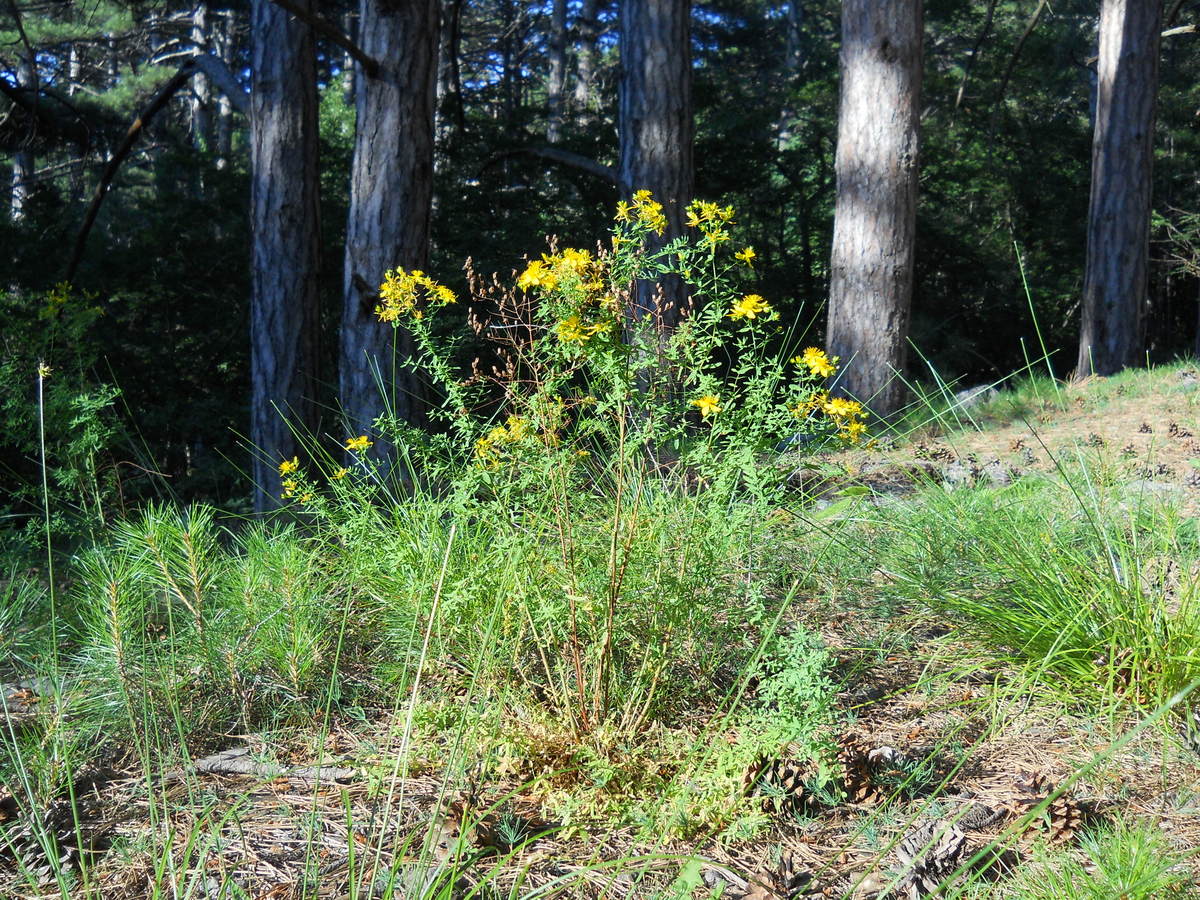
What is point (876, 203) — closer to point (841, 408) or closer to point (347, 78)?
point (841, 408)

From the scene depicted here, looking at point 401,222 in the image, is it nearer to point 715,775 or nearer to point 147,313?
point 715,775

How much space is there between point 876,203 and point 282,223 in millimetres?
3958

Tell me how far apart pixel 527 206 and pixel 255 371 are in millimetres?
4803

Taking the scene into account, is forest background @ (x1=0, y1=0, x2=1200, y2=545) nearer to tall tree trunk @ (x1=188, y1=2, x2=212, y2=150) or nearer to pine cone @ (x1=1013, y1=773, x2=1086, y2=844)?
tall tree trunk @ (x1=188, y1=2, x2=212, y2=150)

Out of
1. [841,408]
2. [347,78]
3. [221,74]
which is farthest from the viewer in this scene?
[347,78]

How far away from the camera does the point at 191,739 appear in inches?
89.6

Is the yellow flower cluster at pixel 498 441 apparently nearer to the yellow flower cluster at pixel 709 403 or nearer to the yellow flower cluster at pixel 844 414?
the yellow flower cluster at pixel 709 403

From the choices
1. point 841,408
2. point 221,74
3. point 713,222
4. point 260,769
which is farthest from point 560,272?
point 221,74

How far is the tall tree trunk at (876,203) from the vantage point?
5.86m

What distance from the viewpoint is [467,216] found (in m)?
10.5

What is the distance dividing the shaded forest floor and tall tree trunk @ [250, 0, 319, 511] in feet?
13.5

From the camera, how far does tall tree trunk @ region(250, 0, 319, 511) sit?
21.2 feet

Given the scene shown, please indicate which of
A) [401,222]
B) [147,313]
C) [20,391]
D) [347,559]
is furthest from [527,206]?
[347,559]

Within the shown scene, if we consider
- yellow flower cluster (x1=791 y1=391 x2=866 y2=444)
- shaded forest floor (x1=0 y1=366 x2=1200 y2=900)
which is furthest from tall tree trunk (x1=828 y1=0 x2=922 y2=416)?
yellow flower cluster (x1=791 y1=391 x2=866 y2=444)
